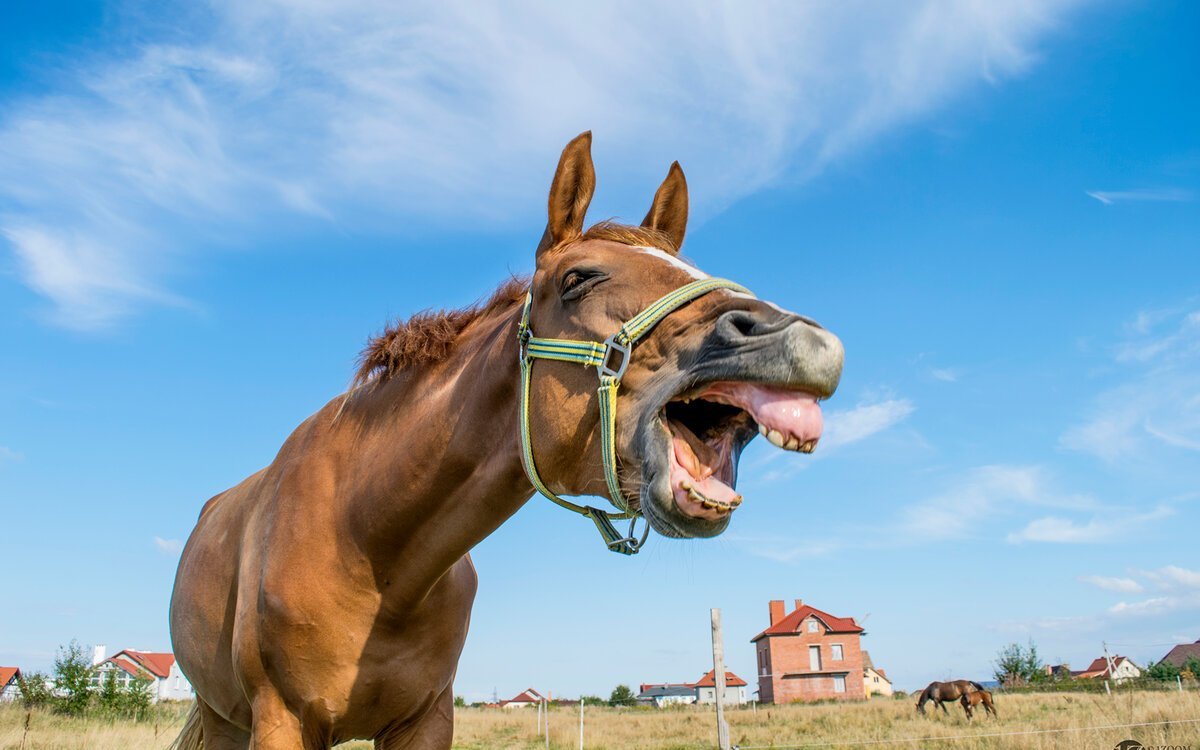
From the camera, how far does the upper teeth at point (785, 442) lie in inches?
76.1

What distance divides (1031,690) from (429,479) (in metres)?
40.2

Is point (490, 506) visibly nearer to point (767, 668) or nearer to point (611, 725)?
point (611, 725)

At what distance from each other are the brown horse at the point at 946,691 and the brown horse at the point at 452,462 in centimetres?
2716

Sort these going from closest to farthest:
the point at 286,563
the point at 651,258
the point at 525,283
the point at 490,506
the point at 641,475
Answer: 1. the point at 641,475
2. the point at 651,258
3. the point at 490,506
4. the point at 286,563
5. the point at 525,283

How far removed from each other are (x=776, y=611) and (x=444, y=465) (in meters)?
74.1

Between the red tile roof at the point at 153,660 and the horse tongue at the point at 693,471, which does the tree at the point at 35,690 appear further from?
the red tile roof at the point at 153,660

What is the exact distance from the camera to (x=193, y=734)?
4.88m

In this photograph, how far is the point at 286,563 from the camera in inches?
127

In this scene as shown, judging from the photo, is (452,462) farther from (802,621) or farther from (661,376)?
(802,621)

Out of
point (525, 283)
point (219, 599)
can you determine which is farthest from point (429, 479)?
point (219, 599)

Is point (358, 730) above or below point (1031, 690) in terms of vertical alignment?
above

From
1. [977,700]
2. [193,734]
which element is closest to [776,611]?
[977,700]

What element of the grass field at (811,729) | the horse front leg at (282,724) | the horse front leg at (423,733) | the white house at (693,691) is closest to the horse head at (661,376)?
the horse front leg at (282,724)

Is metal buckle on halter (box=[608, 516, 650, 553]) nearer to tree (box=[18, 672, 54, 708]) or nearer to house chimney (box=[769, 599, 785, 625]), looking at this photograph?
tree (box=[18, 672, 54, 708])
